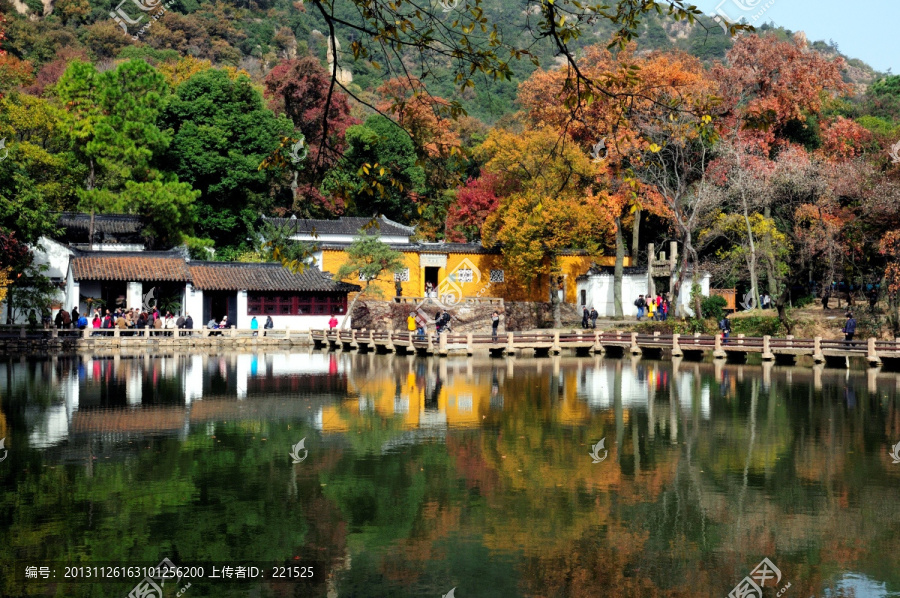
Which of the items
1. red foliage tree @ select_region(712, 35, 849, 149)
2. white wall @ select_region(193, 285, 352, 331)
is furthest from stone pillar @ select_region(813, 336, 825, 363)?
white wall @ select_region(193, 285, 352, 331)

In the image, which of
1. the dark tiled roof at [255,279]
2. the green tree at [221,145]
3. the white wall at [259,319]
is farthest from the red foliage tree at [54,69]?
the white wall at [259,319]

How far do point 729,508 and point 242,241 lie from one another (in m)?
41.0

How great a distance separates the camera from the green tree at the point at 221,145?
156 feet

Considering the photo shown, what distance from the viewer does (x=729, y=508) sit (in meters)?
12.7

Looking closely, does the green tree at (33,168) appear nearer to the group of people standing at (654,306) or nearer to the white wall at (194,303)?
the white wall at (194,303)

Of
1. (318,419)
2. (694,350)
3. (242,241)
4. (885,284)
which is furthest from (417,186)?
(318,419)

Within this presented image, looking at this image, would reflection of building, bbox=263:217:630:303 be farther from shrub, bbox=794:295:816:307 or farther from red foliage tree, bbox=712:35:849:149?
red foliage tree, bbox=712:35:849:149

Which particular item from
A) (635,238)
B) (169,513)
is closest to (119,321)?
(635,238)

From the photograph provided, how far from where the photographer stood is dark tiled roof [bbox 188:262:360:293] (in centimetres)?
4400

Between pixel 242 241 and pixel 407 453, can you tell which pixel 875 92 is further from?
pixel 407 453

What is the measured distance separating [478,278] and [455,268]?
134 centimetres

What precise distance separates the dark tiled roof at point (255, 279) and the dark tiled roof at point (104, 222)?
620 cm

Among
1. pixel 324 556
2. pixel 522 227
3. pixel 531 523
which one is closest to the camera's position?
pixel 324 556

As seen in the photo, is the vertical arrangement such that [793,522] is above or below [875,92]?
below
